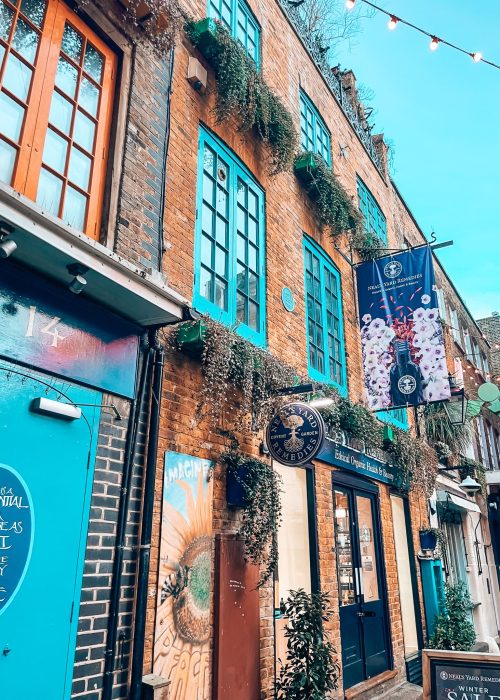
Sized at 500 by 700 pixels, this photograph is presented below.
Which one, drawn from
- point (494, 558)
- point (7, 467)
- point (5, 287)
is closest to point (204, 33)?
point (5, 287)

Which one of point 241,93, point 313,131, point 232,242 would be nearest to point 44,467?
point 232,242

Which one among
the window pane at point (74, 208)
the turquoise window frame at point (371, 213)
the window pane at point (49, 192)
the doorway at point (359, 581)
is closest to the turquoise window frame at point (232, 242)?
the window pane at point (74, 208)

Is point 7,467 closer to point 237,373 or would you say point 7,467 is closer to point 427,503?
point 237,373

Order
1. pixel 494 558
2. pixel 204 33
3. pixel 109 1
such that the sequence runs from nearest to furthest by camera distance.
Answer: pixel 109 1 < pixel 204 33 < pixel 494 558

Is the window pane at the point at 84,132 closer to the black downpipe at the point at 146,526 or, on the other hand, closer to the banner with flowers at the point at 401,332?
the black downpipe at the point at 146,526

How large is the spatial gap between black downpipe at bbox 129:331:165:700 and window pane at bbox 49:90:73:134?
6.08 feet

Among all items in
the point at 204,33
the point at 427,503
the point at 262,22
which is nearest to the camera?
the point at 204,33

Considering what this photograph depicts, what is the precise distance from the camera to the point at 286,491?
6.80 meters

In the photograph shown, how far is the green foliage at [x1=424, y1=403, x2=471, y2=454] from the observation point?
521 inches

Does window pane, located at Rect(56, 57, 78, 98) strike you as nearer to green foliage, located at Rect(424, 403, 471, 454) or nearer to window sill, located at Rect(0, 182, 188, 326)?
window sill, located at Rect(0, 182, 188, 326)

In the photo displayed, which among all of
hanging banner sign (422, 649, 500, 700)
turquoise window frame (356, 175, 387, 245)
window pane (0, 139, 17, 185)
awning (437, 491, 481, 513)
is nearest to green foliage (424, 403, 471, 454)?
awning (437, 491, 481, 513)

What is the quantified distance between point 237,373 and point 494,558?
16.0 metres

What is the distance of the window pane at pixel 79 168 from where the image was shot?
454cm

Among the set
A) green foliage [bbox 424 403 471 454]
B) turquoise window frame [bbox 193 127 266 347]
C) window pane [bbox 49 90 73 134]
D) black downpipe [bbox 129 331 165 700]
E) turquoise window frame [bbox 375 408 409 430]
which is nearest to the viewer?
black downpipe [bbox 129 331 165 700]
